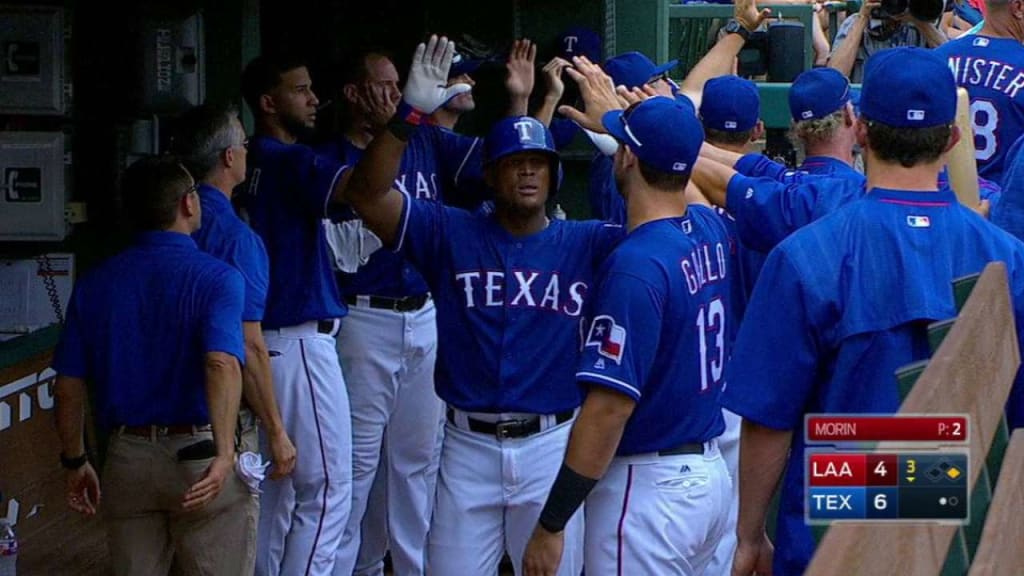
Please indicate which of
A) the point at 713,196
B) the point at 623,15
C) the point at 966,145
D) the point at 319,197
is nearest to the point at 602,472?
the point at 713,196

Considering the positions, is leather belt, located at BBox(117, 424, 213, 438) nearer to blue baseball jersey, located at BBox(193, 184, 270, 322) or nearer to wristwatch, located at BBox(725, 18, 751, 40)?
blue baseball jersey, located at BBox(193, 184, 270, 322)

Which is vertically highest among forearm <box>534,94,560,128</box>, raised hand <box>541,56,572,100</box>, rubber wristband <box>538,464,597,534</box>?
raised hand <box>541,56,572,100</box>

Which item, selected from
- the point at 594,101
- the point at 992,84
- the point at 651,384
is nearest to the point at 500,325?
the point at 651,384

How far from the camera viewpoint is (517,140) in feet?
14.8

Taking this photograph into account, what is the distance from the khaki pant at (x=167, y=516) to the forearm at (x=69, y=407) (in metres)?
0.12

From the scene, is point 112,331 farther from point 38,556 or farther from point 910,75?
point 910,75

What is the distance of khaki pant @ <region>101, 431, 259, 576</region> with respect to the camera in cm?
445

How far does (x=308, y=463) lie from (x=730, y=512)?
4.47ft

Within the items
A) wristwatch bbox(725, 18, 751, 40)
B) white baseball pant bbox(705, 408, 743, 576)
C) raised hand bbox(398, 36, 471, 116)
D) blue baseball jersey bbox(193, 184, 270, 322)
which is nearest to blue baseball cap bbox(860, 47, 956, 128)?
raised hand bbox(398, 36, 471, 116)

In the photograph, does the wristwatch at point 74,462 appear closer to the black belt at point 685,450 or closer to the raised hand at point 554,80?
the black belt at point 685,450

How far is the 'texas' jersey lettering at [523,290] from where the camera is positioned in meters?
4.48

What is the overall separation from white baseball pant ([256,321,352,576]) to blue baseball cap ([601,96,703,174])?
1.64 meters

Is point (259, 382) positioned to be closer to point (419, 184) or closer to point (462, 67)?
point (419, 184)

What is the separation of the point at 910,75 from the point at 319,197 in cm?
245
